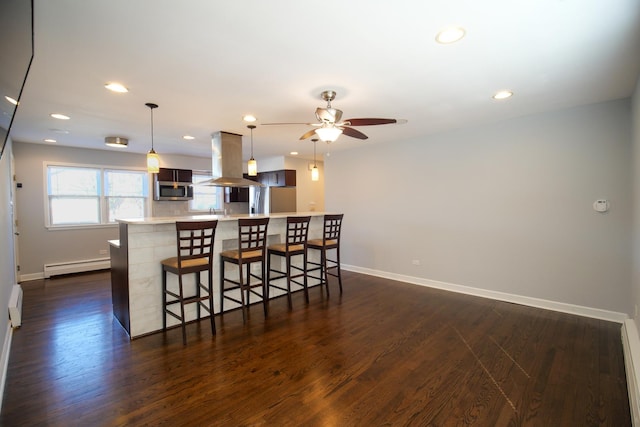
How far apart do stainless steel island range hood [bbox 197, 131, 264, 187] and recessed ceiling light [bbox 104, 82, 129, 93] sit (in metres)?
1.65

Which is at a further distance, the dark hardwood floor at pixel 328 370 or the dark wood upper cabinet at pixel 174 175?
the dark wood upper cabinet at pixel 174 175

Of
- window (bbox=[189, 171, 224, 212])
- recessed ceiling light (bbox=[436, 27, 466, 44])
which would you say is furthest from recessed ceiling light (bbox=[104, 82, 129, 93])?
window (bbox=[189, 171, 224, 212])

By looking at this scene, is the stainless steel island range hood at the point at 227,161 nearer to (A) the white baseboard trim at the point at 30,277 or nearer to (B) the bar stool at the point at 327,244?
(B) the bar stool at the point at 327,244

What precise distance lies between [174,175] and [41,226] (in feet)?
7.91

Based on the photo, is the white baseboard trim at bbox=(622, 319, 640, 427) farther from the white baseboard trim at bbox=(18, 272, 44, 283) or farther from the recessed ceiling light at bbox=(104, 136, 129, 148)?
the white baseboard trim at bbox=(18, 272, 44, 283)

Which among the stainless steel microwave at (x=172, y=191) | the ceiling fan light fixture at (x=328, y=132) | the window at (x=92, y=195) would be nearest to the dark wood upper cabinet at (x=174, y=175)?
the stainless steel microwave at (x=172, y=191)

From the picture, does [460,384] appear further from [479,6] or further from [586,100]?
[586,100]

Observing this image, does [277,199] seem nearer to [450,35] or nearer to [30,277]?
[30,277]

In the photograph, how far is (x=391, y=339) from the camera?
2896mm

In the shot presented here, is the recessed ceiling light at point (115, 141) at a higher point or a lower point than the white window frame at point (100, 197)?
higher

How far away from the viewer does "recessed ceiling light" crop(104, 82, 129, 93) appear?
2.63m

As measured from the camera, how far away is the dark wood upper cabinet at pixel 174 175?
20.8ft

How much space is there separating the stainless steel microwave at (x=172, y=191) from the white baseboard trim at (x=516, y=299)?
4388mm

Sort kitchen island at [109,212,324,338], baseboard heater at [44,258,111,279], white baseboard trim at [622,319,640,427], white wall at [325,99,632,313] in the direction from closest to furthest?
white baseboard trim at [622,319,640,427] → kitchen island at [109,212,324,338] → white wall at [325,99,632,313] → baseboard heater at [44,258,111,279]
